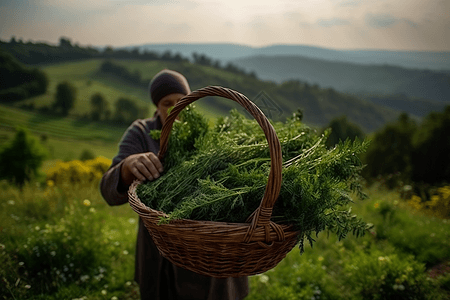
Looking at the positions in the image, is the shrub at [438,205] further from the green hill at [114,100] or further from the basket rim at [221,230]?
the basket rim at [221,230]

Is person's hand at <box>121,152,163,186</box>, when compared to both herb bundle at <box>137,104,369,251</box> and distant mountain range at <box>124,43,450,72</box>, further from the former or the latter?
distant mountain range at <box>124,43,450,72</box>

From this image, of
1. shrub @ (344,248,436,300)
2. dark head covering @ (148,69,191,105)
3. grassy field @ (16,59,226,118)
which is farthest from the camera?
grassy field @ (16,59,226,118)

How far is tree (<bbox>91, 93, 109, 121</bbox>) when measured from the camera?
24916 millimetres

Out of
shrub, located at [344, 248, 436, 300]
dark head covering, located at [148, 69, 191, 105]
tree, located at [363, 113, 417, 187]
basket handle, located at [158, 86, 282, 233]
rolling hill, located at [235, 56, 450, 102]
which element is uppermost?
rolling hill, located at [235, 56, 450, 102]

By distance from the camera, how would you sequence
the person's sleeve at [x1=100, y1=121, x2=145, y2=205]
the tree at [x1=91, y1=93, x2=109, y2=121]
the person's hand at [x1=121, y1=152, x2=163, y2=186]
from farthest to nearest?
the tree at [x1=91, y1=93, x2=109, y2=121] < the person's sleeve at [x1=100, y1=121, x2=145, y2=205] < the person's hand at [x1=121, y1=152, x2=163, y2=186]

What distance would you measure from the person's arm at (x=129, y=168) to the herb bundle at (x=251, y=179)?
0.11m

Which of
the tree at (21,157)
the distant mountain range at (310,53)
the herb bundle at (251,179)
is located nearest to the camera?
the herb bundle at (251,179)

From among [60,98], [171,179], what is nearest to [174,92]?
[171,179]

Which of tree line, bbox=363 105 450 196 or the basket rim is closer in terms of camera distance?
the basket rim

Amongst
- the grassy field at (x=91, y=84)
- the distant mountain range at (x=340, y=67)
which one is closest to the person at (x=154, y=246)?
the grassy field at (x=91, y=84)

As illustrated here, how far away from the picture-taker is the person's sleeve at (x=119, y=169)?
182 cm

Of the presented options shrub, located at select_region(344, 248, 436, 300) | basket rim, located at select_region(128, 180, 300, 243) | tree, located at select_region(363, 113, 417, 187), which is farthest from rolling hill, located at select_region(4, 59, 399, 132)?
basket rim, located at select_region(128, 180, 300, 243)

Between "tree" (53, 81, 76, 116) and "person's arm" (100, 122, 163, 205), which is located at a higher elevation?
"person's arm" (100, 122, 163, 205)

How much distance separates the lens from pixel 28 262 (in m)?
3.04
